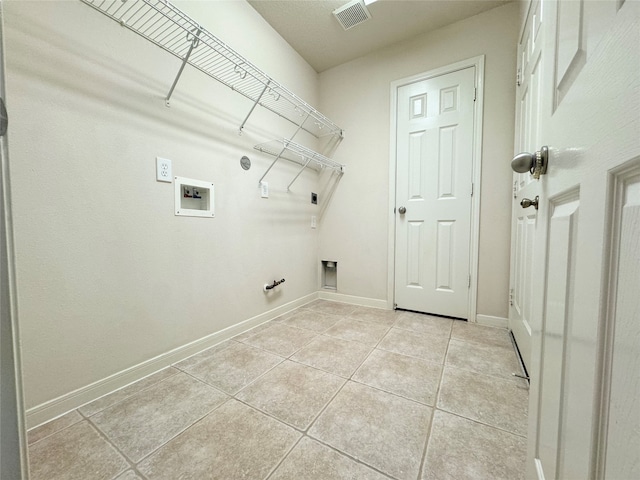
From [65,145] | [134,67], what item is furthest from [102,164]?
[134,67]

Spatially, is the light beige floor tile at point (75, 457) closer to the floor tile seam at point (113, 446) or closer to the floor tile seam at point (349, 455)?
the floor tile seam at point (113, 446)

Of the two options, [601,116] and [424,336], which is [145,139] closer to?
[601,116]

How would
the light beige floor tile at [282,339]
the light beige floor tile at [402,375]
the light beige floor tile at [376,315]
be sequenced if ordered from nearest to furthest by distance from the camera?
the light beige floor tile at [402,375]
the light beige floor tile at [282,339]
the light beige floor tile at [376,315]

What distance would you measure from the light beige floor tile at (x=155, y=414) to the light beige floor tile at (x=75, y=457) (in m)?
0.03

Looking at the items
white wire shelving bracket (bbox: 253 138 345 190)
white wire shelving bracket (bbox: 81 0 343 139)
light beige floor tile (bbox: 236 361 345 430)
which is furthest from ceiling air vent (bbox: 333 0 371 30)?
light beige floor tile (bbox: 236 361 345 430)

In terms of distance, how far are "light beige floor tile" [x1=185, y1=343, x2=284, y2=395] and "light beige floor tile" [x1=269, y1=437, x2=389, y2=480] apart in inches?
17.6

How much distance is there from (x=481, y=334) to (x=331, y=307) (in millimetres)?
1211

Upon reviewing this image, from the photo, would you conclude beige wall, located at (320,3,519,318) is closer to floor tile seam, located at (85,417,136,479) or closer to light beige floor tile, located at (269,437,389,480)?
light beige floor tile, located at (269,437,389,480)

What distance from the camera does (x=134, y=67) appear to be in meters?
→ 1.16

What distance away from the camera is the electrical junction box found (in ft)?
4.41

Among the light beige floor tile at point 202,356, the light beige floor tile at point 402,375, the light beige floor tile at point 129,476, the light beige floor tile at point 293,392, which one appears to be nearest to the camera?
the light beige floor tile at point 129,476

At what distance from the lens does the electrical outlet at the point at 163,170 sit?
1246mm

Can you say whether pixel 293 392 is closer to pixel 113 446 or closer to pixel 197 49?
pixel 113 446

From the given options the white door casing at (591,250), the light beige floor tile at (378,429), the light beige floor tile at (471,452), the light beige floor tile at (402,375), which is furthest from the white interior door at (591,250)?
the light beige floor tile at (402,375)
